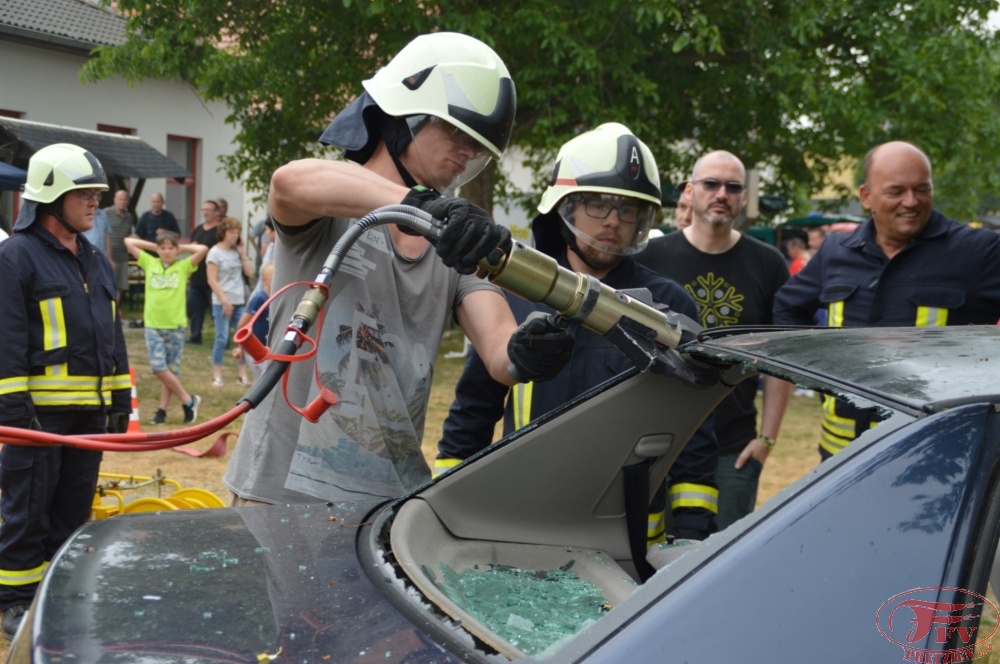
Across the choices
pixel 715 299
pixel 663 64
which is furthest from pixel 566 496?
→ pixel 663 64

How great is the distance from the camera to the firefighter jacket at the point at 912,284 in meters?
3.64

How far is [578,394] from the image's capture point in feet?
9.87

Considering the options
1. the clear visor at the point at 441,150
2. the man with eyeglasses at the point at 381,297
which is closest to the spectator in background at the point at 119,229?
the man with eyeglasses at the point at 381,297

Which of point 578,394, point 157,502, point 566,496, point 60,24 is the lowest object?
point 157,502

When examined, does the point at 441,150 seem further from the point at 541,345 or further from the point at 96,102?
the point at 96,102

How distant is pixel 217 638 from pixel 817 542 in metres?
0.87

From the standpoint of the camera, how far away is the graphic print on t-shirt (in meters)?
4.23

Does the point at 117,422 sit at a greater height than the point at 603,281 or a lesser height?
lesser

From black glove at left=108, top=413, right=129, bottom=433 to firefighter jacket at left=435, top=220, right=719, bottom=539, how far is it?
7.23 feet

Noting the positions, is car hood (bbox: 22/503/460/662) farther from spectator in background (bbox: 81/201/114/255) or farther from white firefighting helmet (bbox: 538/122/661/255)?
spectator in background (bbox: 81/201/114/255)

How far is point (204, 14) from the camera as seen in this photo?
12008mm

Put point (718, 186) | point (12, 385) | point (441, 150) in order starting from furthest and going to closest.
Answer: point (718, 186) < point (12, 385) < point (441, 150)

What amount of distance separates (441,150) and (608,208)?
2.74 ft

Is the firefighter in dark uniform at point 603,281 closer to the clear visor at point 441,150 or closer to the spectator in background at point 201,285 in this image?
the clear visor at point 441,150
